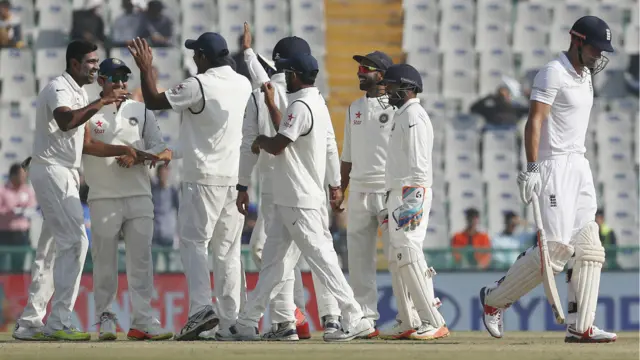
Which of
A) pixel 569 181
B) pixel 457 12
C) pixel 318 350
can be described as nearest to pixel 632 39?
pixel 457 12

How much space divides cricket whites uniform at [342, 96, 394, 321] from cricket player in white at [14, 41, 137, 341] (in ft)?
6.25

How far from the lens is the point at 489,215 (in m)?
16.5

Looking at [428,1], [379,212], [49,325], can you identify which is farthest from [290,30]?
[49,325]

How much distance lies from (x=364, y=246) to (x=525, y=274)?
71.1 inches

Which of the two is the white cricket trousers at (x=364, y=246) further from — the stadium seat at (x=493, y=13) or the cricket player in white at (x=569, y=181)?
the stadium seat at (x=493, y=13)

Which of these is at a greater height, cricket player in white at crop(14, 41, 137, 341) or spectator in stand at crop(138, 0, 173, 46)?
spectator in stand at crop(138, 0, 173, 46)

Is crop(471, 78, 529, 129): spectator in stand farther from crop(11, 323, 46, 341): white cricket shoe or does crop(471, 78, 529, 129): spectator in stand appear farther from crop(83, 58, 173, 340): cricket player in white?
crop(11, 323, 46, 341): white cricket shoe

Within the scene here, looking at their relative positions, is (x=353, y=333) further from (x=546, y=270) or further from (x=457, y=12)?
(x=457, y=12)

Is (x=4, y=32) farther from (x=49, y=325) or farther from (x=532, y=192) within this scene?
(x=532, y=192)

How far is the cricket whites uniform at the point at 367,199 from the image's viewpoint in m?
10.3

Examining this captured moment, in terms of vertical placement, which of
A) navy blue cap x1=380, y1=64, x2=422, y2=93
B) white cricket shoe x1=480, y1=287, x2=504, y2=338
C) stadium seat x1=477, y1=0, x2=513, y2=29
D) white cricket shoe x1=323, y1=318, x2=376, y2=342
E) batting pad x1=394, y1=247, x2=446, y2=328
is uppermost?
stadium seat x1=477, y1=0, x2=513, y2=29

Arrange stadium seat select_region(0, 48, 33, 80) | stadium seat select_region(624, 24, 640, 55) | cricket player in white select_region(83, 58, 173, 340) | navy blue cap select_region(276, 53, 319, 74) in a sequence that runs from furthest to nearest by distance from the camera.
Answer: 1. stadium seat select_region(624, 24, 640, 55)
2. stadium seat select_region(0, 48, 33, 80)
3. cricket player in white select_region(83, 58, 173, 340)
4. navy blue cap select_region(276, 53, 319, 74)

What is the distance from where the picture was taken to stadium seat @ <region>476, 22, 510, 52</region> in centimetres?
1886

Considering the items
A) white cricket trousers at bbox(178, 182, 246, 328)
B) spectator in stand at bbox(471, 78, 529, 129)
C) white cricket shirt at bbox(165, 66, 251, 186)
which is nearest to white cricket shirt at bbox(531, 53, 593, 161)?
white cricket shirt at bbox(165, 66, 251, 186)
